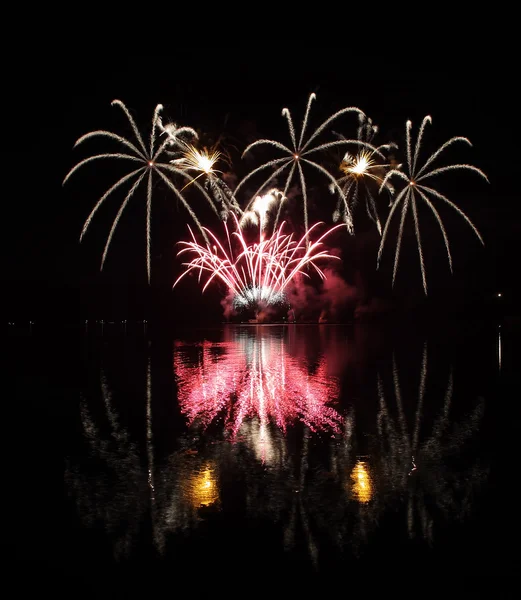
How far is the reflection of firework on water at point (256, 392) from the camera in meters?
9.99

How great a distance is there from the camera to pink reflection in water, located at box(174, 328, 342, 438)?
10.0m

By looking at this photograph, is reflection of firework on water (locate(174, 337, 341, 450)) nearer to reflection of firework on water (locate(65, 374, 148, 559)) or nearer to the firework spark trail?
the firework spark trail

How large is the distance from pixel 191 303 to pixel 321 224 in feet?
74.2

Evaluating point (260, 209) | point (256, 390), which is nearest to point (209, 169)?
point (260, 209)

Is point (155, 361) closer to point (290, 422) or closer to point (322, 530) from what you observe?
point (290, 422)

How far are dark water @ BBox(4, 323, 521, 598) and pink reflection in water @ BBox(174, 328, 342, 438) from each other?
0.23 feet

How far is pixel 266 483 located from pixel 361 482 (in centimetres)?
93

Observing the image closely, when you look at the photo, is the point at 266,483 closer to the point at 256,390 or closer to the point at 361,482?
the point at 361,482

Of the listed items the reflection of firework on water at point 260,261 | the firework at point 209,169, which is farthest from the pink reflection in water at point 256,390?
the reflection of firework on water at point 260,261

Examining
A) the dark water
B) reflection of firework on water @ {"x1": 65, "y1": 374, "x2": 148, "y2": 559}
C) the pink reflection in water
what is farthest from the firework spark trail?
reflection of firework on water @ {"x1": 65, "y1": 374, "x2": 148, "y2": 559}

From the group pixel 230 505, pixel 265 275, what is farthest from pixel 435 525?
pixel 265 275

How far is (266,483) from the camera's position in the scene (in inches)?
258

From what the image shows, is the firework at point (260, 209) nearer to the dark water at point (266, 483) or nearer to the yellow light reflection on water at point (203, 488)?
the dark water at point (266, 483)

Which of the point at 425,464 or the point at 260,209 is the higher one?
the point at 260,209
